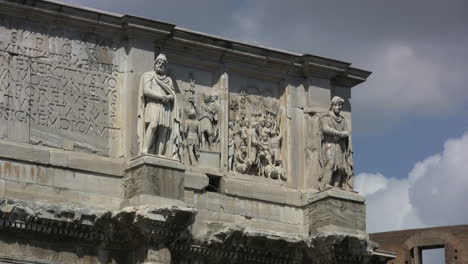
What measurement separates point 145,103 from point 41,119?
1.62 metres

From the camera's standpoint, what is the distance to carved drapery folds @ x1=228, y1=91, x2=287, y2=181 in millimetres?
22391

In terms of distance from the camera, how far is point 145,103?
21.2m

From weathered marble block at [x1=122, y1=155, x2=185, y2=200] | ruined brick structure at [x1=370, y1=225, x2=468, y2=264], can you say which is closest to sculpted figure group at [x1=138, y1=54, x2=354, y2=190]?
weathered marble block at [x1=122, y1=155, x2=185, y2=200]

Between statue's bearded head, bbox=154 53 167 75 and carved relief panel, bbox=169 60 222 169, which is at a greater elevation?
statue's bearded head, bbox=154 53 167 75

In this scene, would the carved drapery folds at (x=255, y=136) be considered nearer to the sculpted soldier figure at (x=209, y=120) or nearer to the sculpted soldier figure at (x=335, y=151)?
the sculpted soldier figure at (x=209, y=120)

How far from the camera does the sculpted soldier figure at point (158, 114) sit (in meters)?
21.0

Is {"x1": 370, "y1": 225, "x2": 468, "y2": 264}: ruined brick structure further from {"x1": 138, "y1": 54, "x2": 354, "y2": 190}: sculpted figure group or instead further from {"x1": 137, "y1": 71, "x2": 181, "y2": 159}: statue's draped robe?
{"x1": 137, "y1": 71, "x2": 181, "y2": 159}: statue's draped robe

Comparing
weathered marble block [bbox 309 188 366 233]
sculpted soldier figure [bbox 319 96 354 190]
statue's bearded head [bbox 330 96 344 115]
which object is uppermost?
statue's bearded head [bbox 330 96 344 115]

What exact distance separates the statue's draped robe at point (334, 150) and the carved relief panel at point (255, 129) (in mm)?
657

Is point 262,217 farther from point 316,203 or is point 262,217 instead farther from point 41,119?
point 41,119

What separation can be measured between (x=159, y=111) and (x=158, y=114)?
6 cm

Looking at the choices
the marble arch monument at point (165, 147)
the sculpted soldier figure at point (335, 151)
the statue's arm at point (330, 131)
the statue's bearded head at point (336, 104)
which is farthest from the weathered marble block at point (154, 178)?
the statue's bearded head at point (336, 104)

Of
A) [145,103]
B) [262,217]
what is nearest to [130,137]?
[145,103]

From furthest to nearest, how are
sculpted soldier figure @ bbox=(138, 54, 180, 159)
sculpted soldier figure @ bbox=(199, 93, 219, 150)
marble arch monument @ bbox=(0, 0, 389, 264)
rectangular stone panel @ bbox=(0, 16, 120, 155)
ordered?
sculpted soldier figure @ bbox=(199, 93, 219, 150) → sculpted soldier figure @ bbox=(138, 54, 180, 159) → rectangular stone panel @ bbox=(0, 16, 120, 155) → marble arch monument @ bbox=(0, 0, 389, 264)
